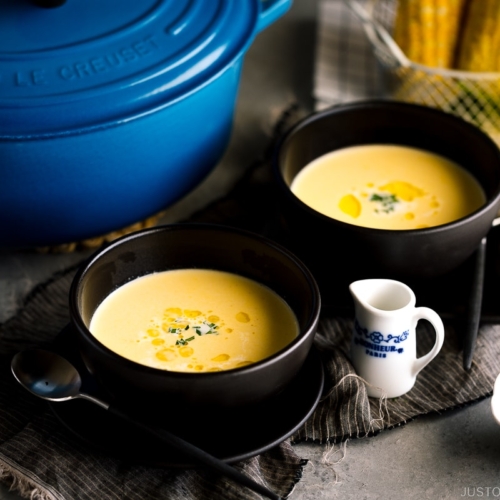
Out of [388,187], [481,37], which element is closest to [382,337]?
[388,187]

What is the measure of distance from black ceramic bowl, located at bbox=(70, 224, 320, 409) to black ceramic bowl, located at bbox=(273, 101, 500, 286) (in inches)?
4.9

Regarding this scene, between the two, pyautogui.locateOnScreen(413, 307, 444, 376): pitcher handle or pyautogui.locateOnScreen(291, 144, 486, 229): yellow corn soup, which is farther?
pyautogui.locateOnScreen(291, 144, 486, 229): yellow corn soup

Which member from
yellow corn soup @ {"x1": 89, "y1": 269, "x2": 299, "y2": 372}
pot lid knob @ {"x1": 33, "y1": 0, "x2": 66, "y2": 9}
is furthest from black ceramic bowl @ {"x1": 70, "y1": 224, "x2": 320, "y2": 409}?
pot lid knob @ {"x1": 33, "y1": 0, "x2": 66, "y2": 9}

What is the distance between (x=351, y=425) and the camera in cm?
126

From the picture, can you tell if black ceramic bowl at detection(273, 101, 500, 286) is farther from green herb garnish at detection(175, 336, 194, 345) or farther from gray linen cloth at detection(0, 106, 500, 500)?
green herb garnish at detection(175, 336, 194, 345)

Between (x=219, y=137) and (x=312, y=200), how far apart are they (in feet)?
0.73

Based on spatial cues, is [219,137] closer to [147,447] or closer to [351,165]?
[351,165]

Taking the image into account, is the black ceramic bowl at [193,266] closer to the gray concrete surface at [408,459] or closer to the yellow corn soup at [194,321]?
the yellow corn soup at [194,321]

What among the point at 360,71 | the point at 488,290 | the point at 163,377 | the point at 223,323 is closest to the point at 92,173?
the point at 223,323

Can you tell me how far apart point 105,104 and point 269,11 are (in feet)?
1.44

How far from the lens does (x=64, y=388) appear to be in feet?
3.96

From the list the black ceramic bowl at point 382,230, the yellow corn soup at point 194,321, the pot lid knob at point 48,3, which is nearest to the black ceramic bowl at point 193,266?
the yellow corn soup at point 194,321

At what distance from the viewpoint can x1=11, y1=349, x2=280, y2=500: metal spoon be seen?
108 centimetres

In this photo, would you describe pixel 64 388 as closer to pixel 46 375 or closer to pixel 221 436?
pixel 46 375
